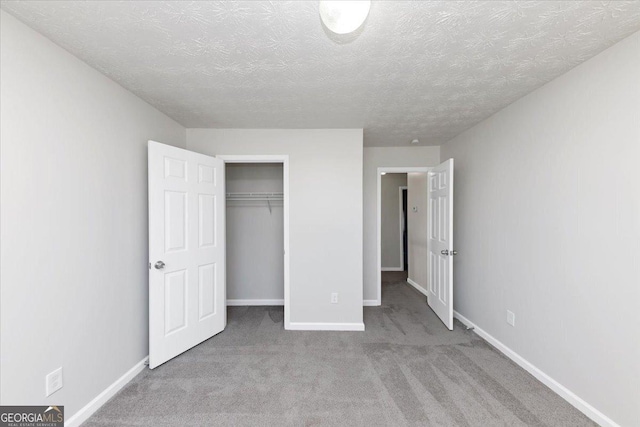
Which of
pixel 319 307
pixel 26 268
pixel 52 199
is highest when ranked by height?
pixel 52 199

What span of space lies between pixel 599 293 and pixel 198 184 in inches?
130

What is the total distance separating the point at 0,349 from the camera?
1.37 metres

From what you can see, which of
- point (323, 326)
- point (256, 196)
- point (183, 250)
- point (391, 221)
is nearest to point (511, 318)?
point (323, 326)

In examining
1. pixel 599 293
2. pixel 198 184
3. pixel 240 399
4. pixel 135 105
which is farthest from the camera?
pixel 198 184

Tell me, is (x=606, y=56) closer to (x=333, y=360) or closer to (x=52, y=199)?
(x=333, y=360)

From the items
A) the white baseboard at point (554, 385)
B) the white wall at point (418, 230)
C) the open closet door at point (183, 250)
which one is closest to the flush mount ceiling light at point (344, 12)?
the open closet door at point (183, 250)

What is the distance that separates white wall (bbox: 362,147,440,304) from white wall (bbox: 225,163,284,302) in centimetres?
127

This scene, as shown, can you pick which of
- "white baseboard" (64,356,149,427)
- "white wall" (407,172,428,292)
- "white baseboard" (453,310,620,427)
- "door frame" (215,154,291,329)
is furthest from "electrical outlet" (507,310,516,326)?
"white baseboard" (64,356,149,427)

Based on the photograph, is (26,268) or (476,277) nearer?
(26,268)

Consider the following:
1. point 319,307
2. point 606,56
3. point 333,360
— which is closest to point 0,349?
point 333,360

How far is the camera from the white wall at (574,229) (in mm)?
1611

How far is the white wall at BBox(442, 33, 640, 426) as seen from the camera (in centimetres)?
161

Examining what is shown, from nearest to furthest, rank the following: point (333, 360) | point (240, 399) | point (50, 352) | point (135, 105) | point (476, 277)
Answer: point (50, 352), point (240, 399), point (135, 105), point (333, 360), point (476, 277)

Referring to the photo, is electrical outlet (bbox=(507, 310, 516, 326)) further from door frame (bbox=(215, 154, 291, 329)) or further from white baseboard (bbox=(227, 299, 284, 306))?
white baseboard (bbox=(227, 299, 284, 306))
